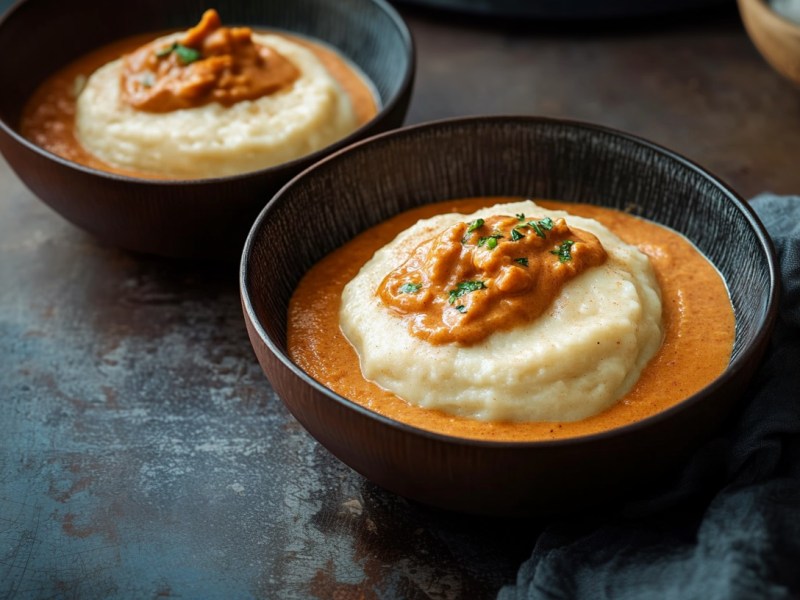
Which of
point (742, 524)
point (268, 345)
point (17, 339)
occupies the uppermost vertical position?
point (268, 345)

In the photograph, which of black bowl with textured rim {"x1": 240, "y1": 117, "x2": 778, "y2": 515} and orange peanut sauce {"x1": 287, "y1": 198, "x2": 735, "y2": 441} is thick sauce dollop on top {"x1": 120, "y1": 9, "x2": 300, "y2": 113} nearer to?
black bowl with textured rim {"x1": 240, "y1": 117, "x2": 778, "y2": 515}

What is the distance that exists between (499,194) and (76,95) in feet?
6.19

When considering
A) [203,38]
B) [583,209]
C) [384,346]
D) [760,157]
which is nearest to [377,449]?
[384,346]

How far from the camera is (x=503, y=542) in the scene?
2.60 meters

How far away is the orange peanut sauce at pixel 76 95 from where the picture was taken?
3.76 m

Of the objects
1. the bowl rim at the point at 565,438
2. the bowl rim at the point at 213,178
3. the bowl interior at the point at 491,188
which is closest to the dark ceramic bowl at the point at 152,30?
the bowl rim at the point at 213,178

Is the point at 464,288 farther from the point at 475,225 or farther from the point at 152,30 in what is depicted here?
the point at 152,30

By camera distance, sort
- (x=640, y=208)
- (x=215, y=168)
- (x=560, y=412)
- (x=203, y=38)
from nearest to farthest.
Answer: (x=560, y=412), (x=640, y=208), (x=215, y=168), (x=203, y=38)

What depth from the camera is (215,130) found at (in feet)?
11.7

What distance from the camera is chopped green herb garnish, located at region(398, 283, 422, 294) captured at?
2719mm

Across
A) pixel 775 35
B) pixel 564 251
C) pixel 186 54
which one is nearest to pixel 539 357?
pixel 564 251

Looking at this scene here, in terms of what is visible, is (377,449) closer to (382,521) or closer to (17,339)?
(382,521)

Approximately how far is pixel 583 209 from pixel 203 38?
162 cm

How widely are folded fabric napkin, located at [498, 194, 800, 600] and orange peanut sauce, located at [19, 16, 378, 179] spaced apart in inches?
77.9
